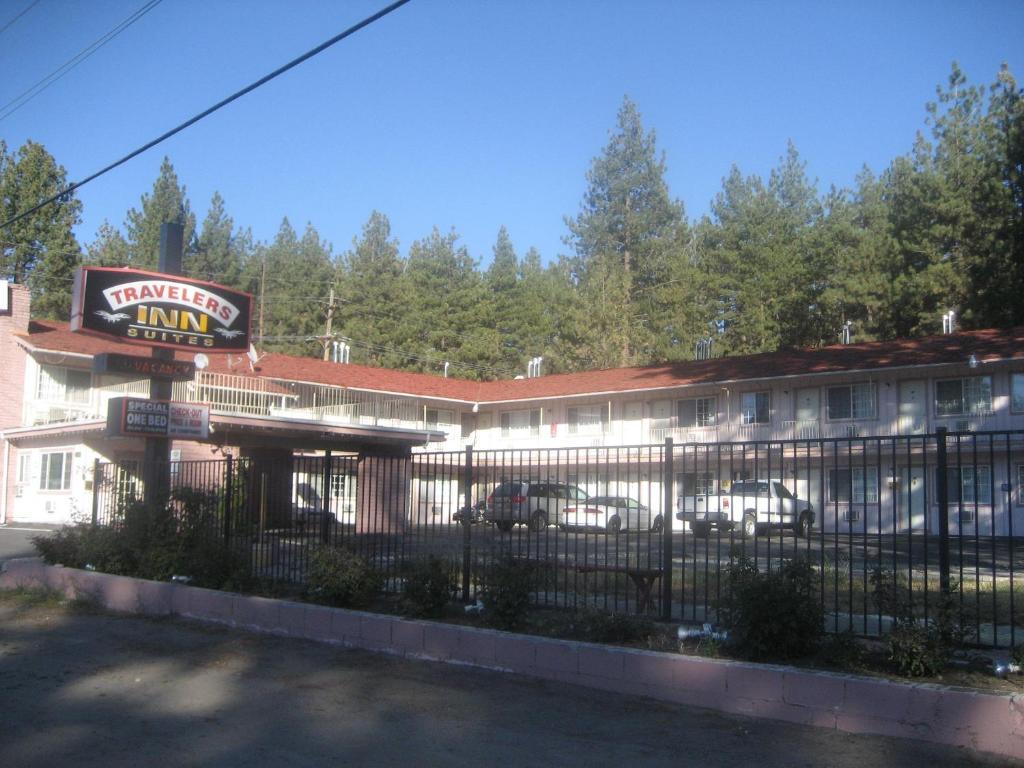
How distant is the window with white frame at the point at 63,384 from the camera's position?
1432 inches

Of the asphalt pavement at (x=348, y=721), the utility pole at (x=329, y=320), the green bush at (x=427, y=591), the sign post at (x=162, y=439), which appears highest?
the utility pole at (x=329, y=320)

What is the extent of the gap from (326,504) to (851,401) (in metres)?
28.1

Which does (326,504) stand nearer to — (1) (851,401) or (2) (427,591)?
(2) (427,591)

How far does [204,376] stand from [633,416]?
20.1 m

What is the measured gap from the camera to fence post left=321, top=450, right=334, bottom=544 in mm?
12291

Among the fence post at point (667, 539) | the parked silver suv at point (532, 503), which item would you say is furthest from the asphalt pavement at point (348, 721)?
the parked silver suv at point (532, 503)

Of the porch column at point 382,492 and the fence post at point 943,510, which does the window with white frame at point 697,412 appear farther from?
the fence post at point 943,510

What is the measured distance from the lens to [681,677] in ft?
25.5

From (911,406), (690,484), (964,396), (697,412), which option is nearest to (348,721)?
(690,484)

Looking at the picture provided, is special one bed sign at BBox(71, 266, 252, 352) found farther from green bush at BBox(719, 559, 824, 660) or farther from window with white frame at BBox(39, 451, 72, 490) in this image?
window with white frame at BBox(39, 451, 72, 490)

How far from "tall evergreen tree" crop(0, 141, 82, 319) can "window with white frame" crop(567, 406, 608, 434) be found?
3228 cm

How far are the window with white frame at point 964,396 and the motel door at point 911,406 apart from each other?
21.5 inches

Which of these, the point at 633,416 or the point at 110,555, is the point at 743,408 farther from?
the point at 110,555

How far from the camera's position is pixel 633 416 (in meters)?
42.9
